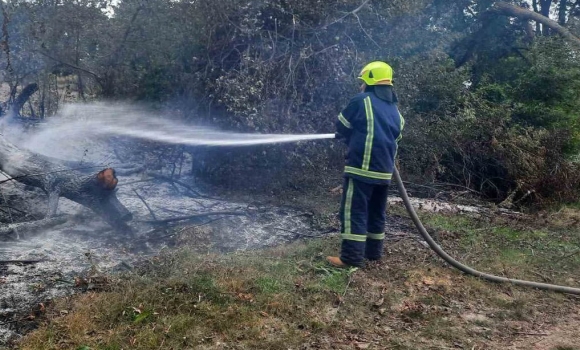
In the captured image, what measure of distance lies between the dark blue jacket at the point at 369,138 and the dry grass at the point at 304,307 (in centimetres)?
91

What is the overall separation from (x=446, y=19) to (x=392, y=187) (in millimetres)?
4652

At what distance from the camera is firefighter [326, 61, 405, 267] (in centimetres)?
466

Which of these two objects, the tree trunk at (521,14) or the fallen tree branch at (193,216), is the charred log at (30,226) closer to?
the fallen tree branch at (193,216)

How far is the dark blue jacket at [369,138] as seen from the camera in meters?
4.65

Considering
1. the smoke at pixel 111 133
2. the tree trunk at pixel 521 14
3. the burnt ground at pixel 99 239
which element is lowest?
the burnt ground at pixel 99 239

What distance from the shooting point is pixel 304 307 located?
3.93 metres

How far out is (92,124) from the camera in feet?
27.0

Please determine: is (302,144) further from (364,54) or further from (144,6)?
(144,6)

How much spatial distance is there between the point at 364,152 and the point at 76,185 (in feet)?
10.0

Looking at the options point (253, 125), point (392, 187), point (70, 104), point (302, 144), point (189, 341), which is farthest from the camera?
point (70, 104)

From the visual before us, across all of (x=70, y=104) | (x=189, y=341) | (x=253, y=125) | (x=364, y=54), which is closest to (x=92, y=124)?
(x=70, y=104)

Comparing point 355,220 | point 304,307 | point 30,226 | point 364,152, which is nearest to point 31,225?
point 30,226

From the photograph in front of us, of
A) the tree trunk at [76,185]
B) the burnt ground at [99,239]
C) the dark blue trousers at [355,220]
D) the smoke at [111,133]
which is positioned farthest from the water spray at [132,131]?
the dark blue trousers at [355,220]

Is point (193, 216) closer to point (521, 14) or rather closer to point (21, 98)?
point (21, 98)
